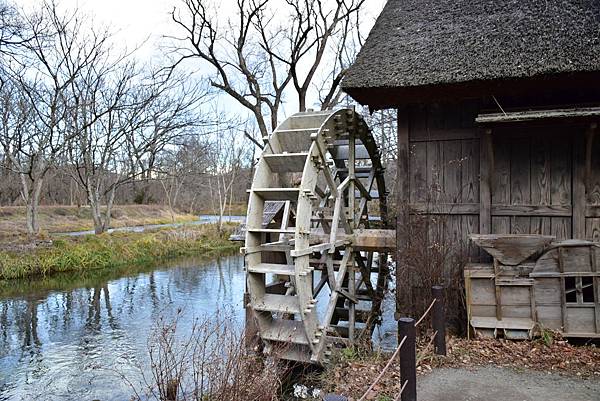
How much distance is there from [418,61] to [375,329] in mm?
5344

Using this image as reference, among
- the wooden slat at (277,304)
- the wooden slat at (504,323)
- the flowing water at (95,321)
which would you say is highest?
the wooden slat at (277,304)

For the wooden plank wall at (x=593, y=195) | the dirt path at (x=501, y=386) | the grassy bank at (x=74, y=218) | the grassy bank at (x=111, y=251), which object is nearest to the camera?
the dirt path at (x=501, y=386)

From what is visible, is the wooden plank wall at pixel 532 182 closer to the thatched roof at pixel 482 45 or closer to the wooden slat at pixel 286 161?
the thatched roof at pixel 482 45

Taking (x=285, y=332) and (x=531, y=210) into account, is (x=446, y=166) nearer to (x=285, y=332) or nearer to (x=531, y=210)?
(x=531, y=210)

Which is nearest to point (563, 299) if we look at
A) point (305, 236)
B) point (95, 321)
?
point (305, 236)

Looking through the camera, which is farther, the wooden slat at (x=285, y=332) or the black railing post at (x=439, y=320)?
the wooden slat at (x=285, y=332)

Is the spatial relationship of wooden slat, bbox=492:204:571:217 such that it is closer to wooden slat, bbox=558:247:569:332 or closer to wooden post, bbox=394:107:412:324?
wooden slat, bbox=558:247:569:332

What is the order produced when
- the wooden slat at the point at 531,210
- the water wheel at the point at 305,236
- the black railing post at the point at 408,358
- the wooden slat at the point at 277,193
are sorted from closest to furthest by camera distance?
1. the black railing post at the point at 408,358
2. the wooden slat at the point at 531,210
3. the water wheel at the point at 305,236
4. the wooden slat at the point at 277,193

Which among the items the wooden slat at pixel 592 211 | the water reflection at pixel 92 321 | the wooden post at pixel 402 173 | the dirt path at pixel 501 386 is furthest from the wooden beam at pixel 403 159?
the water reflection at pixel 92 321

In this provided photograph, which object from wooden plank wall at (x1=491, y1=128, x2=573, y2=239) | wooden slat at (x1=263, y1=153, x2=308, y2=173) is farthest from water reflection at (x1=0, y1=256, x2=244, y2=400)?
wooden plank wall at (x1=491, y1=128, x2=573, y2=239)

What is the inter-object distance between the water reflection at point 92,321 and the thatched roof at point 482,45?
17.1ft

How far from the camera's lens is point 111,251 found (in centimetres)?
1498

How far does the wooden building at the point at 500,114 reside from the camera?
15.6 ft

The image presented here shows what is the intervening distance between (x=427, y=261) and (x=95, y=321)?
24.1 feet
